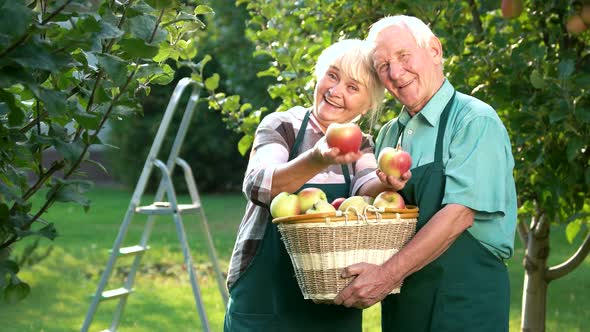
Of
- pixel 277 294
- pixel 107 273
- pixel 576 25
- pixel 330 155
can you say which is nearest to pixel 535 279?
pixel 576 25

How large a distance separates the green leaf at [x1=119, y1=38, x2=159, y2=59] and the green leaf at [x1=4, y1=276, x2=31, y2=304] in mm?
442

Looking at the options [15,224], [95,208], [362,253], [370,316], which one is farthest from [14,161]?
[95,208]

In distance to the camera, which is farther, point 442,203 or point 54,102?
point 442,203

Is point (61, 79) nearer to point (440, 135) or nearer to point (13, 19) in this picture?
point (13, 19)

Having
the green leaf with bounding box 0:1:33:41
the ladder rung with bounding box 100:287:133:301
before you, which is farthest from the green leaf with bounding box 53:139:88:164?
the ladder rung with bounding box 100:287:133:301

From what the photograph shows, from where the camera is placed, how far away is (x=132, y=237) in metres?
12.3

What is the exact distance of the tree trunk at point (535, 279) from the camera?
16.8ft

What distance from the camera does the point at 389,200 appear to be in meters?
2.52

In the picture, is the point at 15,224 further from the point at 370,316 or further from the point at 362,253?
the point at 370,316

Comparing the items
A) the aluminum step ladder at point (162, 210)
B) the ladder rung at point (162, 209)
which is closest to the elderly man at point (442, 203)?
the aluminum step ladder at point (162, 210)

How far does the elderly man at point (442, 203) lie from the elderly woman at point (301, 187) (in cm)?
13

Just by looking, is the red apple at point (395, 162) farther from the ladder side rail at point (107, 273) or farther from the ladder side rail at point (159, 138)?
the ladder side rail at point (107, 273)

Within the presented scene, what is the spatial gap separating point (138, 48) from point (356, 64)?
1.19m

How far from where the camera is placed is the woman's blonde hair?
→ 273 centimetres
